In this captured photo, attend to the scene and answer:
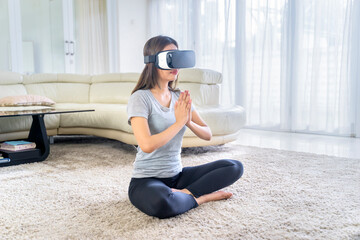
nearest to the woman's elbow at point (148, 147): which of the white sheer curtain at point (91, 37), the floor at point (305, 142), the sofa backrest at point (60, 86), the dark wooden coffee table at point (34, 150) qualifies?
the dark wooden coffee table at point (34, 150)

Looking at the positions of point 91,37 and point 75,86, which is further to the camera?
point 91,37

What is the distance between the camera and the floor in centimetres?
301

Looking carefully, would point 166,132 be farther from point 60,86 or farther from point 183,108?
point 60,86

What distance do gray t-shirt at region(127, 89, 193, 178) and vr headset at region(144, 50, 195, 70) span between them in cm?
18

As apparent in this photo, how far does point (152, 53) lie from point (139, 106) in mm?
230

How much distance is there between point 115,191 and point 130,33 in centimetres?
445

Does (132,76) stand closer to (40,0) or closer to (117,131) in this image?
(117,131)

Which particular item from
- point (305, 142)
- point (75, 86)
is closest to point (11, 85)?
point (75, 86)

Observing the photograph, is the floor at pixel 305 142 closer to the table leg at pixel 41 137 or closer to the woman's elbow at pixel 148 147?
the table leg at pixel 41 137

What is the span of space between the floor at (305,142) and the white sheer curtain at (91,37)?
2.99m

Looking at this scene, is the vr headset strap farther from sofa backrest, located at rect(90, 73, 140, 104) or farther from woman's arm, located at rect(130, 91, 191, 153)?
sofa backrest, located at rect(90, 73, 140, 104)

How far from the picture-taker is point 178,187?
5.36ft

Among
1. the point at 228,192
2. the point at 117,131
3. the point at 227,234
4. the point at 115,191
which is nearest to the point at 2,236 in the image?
the point at 115,191

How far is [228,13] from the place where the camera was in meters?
4.77
